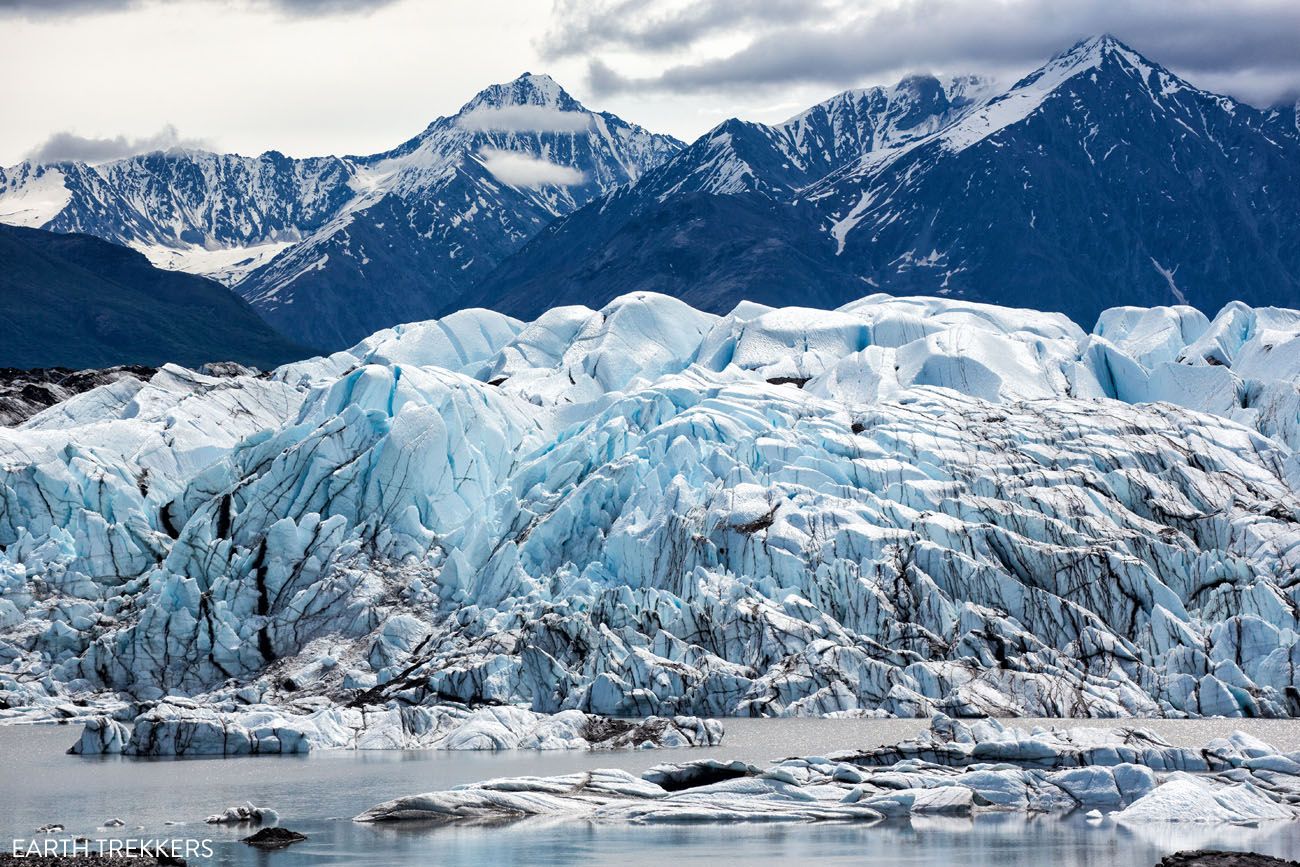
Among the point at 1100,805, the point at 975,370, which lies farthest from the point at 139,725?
the point at 975,370

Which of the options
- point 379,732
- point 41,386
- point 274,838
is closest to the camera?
point 274,838

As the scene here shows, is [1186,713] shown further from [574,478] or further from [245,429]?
[245,429]

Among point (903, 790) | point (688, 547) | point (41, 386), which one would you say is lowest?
point (903, 790)

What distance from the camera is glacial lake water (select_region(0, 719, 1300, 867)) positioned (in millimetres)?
27938

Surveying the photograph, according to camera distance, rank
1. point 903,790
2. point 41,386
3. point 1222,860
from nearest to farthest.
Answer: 1. point 1222,860
2. point 903,790
3. point 41,386

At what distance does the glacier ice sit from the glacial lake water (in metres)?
0.79

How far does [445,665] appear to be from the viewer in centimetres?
5453

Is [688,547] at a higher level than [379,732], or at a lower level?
higher

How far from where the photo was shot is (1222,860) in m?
25.8

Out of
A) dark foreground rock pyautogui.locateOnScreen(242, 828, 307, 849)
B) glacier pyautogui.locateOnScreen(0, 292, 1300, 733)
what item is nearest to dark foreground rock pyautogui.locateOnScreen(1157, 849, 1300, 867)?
dark foreground rock pyautogui.locateOnScreen(242, 828, 307, 849)

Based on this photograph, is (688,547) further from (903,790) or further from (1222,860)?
(1222,860)

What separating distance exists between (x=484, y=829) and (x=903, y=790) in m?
8.55

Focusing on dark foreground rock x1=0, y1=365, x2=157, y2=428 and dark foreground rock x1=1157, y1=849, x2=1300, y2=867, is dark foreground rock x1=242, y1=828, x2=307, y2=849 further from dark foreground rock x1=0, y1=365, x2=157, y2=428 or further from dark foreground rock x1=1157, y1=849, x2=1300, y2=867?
dark foreground rock x1=0, y1=365, x2=157, y2=428

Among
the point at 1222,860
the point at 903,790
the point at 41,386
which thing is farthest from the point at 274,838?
the point at 41,386
